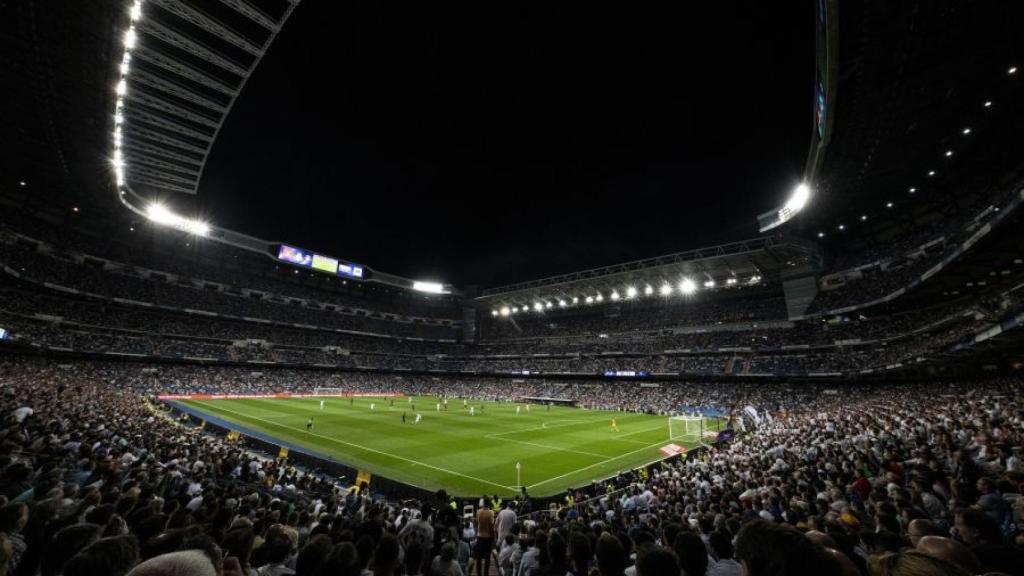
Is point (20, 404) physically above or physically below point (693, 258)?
below

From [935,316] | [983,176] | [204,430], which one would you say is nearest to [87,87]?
[204,430]

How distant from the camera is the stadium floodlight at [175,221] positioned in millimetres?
52469

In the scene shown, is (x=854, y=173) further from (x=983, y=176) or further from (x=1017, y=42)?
(x=1017, y=42)

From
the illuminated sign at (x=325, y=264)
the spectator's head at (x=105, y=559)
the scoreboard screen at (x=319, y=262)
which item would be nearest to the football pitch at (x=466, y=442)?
the spectator's head at (x=105, y=559)

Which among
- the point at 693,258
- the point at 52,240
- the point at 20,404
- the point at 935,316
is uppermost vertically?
the point at 693,258

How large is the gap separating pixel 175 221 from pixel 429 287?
5108 centimetres

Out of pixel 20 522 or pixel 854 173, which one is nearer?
pixel 20 522

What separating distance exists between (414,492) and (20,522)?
13574mm

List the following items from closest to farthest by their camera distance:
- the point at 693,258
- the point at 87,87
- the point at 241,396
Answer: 1. the point at 87,87
2. the point at 241,396
3. the point at 693,258

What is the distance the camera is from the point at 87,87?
21.1m

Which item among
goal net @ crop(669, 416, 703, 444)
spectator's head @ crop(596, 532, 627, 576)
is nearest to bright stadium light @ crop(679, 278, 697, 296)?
goal net @ crop(669, 416, 703, 444)

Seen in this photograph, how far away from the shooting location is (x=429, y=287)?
326 ft

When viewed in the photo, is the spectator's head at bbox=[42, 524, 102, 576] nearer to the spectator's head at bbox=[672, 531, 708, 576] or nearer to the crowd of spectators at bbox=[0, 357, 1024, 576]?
the crowd of spectators at bbox=[0, 357, 1024, 576]

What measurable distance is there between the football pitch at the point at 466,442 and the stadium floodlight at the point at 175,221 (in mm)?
26394
